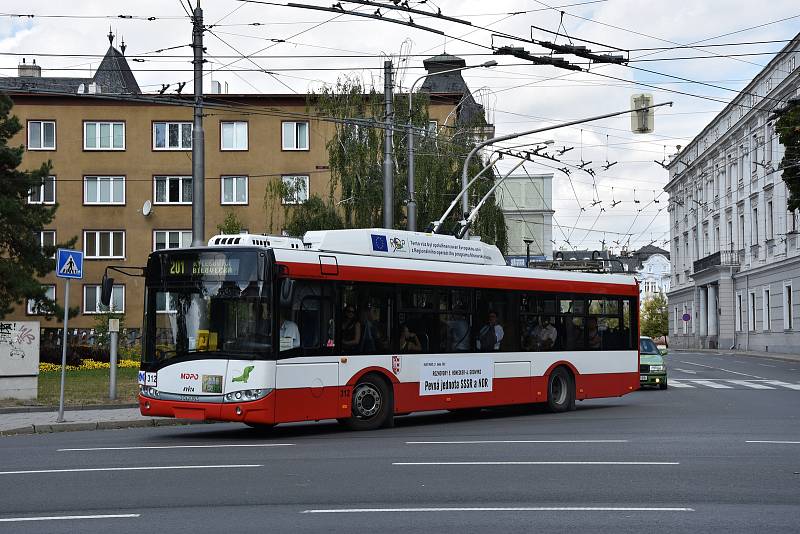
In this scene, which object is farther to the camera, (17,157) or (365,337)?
(17,157)

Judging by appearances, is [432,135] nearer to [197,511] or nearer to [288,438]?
[288,438]

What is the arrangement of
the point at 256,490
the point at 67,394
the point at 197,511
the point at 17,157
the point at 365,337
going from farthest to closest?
the point at 17,157, the point at 67,394, the point at 365,337, the point at 256,490, the point at 197,511

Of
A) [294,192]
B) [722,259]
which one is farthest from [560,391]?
[722,259]

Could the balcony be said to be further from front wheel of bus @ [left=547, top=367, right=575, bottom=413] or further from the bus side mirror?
the bus side mirror

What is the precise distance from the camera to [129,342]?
167ft

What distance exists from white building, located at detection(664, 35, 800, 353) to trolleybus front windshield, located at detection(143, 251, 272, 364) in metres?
44.8

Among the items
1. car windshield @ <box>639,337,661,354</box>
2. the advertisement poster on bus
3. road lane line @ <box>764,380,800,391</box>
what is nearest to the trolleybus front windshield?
the advertisement poster on bus

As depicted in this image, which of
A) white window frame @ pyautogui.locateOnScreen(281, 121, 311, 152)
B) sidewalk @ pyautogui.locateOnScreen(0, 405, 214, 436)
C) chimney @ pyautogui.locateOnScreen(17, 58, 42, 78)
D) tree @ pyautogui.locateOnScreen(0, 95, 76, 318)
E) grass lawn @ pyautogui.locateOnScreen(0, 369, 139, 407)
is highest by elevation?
chimney @ pyautogui.locateOnScreen(17, 58, 42, 78)

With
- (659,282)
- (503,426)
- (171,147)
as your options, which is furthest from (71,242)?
(659,282)

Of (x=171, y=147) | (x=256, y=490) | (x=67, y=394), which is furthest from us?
(x=171, y=147)

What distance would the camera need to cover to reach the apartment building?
5541 centimetres

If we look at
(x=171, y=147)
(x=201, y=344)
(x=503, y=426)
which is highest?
(x=171, y=147)

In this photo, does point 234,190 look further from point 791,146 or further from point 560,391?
point 560,391

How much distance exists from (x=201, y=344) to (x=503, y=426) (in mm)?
5416
